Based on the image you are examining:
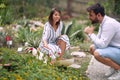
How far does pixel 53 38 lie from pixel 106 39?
1359mm

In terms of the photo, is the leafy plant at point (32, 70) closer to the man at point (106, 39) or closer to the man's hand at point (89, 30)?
the man at point (106, 39)

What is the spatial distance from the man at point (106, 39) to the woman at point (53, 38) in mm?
892

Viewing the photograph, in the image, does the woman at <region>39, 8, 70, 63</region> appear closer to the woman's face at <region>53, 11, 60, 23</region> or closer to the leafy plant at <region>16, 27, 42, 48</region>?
the woman's face at <region>53, 11, 60, 23</region>

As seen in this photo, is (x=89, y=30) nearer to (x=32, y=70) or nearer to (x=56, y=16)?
(x=56, y=16)

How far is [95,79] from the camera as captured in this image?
627cm

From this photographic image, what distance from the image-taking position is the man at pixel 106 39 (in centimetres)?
598

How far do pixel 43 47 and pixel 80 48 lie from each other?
6.86ft

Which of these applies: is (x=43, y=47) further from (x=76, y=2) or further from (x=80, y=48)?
(x=76, y=2)

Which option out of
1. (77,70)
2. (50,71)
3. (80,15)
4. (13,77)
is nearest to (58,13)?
(77,70)

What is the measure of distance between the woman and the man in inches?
35.1

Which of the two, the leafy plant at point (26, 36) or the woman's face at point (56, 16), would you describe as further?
the leafy plant at point (26, 36)

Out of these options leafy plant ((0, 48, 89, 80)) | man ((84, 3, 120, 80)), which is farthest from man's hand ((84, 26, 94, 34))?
leafy plant ((0, 48, 89, 80))

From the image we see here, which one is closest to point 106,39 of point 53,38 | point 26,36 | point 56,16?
point 56,16

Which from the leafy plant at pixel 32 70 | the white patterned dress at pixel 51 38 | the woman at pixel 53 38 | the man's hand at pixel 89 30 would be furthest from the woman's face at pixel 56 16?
the leafy plant at pixel 32 70
